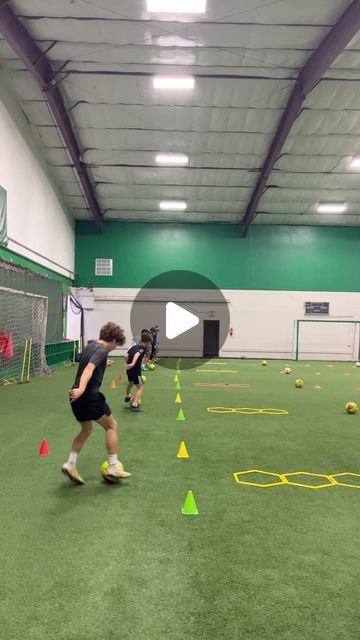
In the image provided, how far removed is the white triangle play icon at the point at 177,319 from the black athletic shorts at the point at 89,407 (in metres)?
19.2

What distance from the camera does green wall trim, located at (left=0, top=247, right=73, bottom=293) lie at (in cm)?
1305

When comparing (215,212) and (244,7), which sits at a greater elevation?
(244,7)

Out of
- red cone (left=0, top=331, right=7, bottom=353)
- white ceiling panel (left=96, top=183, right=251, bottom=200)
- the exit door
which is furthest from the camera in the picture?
the exit door

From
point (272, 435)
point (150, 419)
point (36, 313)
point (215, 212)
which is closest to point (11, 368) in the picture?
point (36, 313)

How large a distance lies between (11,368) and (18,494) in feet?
30.3

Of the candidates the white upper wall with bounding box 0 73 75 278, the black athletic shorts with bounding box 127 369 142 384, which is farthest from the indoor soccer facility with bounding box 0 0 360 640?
the black athletic shorts with bounding box 127 369 142 384

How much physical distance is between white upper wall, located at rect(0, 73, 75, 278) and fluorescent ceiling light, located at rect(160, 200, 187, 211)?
15.5 feet

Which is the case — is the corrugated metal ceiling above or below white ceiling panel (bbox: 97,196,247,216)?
above

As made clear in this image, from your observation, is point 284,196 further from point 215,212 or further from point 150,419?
point 150,419

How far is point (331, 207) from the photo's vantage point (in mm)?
21500

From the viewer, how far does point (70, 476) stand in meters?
4.52

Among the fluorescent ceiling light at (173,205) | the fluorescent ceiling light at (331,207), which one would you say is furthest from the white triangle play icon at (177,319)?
the fluorescent ceiling light at (331,207)

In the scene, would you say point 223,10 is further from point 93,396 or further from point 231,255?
point 231,255
